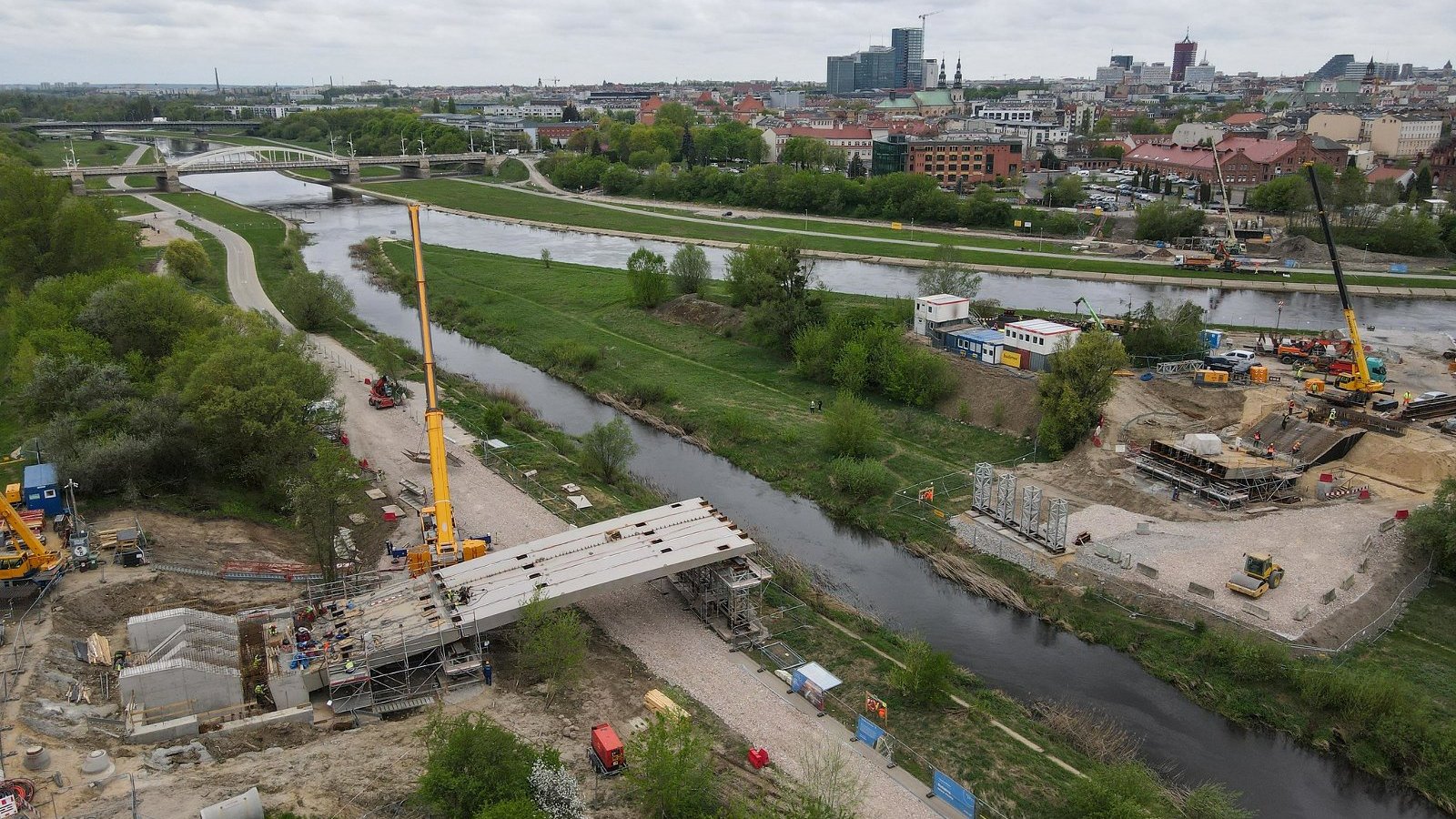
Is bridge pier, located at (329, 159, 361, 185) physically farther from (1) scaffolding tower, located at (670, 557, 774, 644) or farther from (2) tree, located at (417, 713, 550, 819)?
(2) tree, located at (417, 713, 550, 819)

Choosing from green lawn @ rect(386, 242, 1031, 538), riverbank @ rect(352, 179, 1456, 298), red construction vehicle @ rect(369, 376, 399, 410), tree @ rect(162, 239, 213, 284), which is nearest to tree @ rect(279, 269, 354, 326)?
green lawn @ rect(386, 242, 1031, 538)

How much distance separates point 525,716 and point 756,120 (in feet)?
535

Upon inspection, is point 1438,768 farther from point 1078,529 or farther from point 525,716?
point 525,716

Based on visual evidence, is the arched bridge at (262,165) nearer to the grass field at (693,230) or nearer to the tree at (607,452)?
the grass field at (693,230)

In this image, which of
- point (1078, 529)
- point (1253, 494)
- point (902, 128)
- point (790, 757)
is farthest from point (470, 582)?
point (902, 128)

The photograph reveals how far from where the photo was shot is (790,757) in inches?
848

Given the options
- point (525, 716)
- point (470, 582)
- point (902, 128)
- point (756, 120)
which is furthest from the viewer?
point (756, 120)

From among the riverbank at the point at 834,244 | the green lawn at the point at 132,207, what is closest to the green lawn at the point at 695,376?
the riverbank at the point at 834,244

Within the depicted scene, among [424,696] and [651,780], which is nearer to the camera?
[651,780]

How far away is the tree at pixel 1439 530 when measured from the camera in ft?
94.5

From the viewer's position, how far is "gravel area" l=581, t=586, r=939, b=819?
20.8 m

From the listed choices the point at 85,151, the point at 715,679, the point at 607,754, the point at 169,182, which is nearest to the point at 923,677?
the point at 715,679

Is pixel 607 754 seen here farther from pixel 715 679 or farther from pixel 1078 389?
pixel 1078 389

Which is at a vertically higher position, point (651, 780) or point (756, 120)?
point (756, 120)
